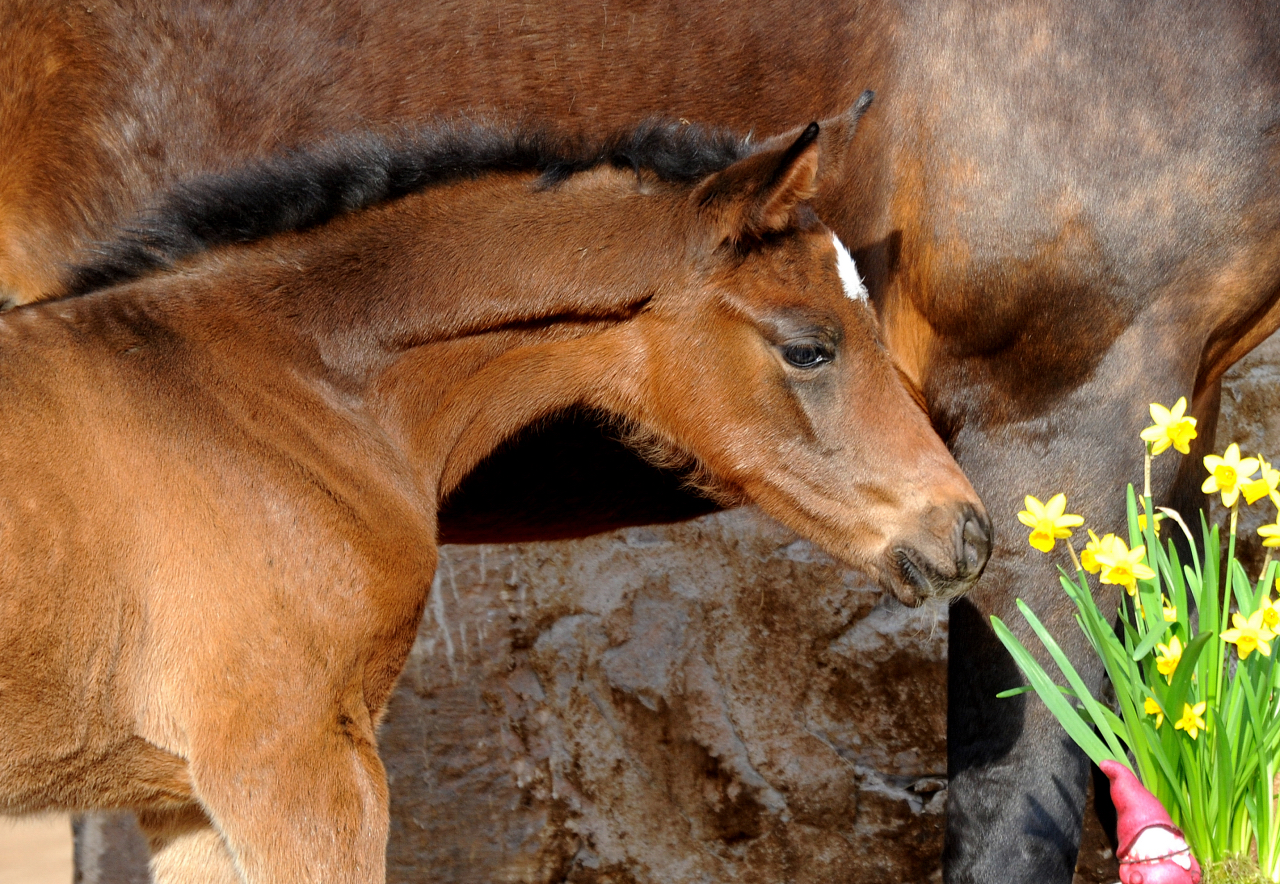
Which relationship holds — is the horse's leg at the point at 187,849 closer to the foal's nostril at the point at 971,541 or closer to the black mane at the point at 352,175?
the black mane at the point at 352,175

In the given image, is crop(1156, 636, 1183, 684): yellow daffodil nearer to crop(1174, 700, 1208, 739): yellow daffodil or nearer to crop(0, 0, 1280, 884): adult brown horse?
crop(1174, 700, 1208, 739): yellow daffodil

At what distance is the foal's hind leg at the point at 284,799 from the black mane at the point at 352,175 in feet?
3.04

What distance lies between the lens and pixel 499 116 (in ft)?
9.11

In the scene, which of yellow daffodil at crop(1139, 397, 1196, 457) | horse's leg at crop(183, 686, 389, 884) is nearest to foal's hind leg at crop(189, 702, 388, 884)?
horse's leg at crop(183, 686, 389, 884)

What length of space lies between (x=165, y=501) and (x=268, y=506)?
6.7 inches

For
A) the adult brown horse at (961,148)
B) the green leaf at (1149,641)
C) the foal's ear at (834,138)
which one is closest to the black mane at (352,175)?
the foal's ear at (834,138)

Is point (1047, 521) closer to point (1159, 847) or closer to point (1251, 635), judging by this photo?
point (1251, 635)

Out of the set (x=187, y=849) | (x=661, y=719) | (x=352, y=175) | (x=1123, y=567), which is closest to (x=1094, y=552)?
(x=1123, y=567)

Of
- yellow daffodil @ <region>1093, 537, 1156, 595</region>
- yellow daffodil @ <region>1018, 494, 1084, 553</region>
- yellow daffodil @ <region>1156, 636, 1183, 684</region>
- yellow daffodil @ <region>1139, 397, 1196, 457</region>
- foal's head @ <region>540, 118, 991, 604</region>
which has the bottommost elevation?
yellow daffodil @ <region>1156, 636, 1183, 684</region>

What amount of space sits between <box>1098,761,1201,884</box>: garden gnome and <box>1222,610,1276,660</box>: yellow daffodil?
0.26m

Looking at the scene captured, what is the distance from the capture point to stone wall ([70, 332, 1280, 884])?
13.8 ft

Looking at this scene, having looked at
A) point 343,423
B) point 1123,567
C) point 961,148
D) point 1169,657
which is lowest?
point 1169,657

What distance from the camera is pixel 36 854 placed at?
540cm

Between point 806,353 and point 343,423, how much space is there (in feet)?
2.95
